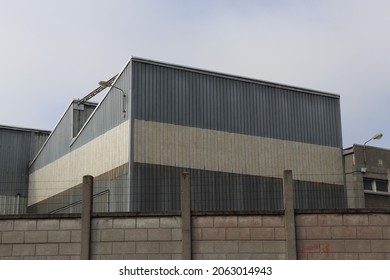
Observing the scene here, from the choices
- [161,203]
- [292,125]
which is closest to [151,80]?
[161,203]

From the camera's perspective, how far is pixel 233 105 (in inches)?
1140

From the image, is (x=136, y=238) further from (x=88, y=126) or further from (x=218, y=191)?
(x=88, y=126)

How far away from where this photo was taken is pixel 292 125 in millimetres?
30203

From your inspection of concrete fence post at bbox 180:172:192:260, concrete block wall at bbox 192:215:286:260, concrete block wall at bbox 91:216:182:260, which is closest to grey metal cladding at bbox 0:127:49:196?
concrete block wall at bbox 91:216:182:260

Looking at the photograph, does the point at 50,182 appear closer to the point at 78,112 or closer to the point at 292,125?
the point at 78,112

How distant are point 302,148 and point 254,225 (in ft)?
42.1

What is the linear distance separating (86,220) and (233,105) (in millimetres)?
12715

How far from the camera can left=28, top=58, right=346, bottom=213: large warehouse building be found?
86.0 feet

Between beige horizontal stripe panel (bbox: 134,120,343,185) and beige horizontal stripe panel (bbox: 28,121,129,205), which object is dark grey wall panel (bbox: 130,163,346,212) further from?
beige horizontal stripe panel (bbox: 28,121,129,205)

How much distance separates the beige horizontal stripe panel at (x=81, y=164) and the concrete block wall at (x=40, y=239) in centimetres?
787

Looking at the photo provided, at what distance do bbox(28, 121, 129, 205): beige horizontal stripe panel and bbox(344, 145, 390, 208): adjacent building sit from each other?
12.3m

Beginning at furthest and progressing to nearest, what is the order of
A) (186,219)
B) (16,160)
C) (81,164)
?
(16,160) < (81,164) < (186,219)

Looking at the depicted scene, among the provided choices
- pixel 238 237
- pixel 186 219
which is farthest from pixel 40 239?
pixel 238 237

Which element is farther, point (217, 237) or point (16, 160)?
point (16, 160)
